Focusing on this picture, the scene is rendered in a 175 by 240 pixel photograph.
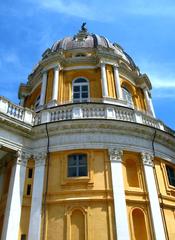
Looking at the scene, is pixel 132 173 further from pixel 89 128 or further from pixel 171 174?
pixel 89 128

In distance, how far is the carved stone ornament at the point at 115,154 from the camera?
15.8 m

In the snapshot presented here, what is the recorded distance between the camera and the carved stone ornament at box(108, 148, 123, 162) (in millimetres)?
15812

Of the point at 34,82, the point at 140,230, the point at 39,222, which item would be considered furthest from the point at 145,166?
the point at 34,82

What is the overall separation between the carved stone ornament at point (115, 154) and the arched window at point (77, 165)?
4.48 ft

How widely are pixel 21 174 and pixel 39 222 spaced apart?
2615 mm

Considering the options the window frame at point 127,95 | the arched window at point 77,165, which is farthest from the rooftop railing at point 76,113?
the window frame at point 127,95

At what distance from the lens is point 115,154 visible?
15.9 meters

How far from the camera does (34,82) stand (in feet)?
83.4

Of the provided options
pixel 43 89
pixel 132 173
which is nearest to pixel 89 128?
pixel 132 173

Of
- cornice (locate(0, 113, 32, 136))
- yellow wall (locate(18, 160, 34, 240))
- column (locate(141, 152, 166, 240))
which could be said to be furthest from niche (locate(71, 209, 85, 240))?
cornice (locate(0, 113, 32, 136))

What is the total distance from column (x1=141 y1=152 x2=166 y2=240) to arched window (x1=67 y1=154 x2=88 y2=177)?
3162 millimetres

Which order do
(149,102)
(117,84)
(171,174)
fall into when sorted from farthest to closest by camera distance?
(149,102) → (117,84) → (171,174)

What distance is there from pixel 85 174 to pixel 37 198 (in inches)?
104

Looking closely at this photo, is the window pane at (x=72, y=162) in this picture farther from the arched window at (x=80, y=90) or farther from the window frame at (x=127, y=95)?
the window frame at (x=127, y=95)
